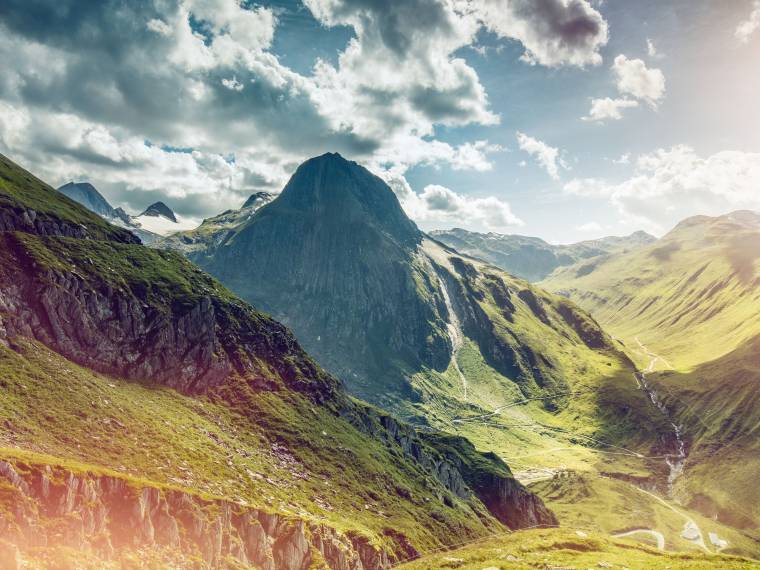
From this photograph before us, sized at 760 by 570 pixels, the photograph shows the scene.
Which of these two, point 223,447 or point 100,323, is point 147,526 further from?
point 100,323

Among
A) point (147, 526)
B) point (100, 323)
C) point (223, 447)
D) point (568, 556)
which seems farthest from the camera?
point (100, 323)

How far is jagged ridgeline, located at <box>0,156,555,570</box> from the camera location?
74.6 meters

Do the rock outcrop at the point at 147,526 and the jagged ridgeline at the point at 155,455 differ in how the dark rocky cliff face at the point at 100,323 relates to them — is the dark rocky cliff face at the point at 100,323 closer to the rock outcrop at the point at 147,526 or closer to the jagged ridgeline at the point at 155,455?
the jagged ridgeline at the point at 155,455

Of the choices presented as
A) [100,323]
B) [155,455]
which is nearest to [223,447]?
[155,455]

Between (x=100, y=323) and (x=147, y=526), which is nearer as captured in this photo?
(x=147, y=526)

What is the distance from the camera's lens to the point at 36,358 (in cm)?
13762

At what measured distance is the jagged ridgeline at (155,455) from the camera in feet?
245

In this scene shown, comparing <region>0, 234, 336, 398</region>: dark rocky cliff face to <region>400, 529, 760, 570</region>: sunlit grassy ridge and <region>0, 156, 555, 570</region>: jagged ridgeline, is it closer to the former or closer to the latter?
<region>0, 156, 555, 570</region>: jagged ridgeline

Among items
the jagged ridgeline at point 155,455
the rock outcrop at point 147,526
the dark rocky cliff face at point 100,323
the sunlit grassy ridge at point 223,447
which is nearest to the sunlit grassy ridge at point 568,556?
the rock outcrop at point 147,526

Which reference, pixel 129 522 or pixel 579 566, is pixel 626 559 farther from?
pixel 129 522

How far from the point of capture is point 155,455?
399ft

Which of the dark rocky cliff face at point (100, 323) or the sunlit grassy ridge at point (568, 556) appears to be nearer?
the sunlit grassy ridge at point (568, 556)

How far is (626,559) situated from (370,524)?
89.8m

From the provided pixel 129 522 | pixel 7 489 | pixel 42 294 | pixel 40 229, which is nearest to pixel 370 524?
pixel 129 522
